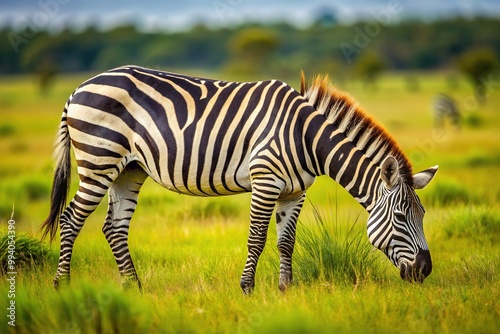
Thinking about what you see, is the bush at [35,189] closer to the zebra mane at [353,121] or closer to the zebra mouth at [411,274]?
the zebra mane at [353,121]

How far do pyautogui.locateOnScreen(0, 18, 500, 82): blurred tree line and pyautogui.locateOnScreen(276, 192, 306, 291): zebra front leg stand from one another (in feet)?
229

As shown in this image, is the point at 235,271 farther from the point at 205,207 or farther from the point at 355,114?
the point at 205,207

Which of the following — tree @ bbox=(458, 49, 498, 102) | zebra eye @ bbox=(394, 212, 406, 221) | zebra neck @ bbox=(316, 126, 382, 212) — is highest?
tree @ bbox=(458, 49, 498, 102)

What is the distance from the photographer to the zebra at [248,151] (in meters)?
6.80

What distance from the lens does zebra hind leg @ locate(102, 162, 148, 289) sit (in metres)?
7.64

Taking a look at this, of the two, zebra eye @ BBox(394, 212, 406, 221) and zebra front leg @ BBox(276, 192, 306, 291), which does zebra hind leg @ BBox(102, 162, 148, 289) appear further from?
zebra eye @ BBox(394, 212, 406, 221)

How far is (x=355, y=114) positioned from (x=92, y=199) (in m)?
3.01

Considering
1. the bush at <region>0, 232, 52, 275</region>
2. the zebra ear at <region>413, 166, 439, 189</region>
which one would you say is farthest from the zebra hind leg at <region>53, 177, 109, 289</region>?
the zebra ear at <region>413, 166, 439, 189</region>

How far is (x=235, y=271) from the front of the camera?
7.79m

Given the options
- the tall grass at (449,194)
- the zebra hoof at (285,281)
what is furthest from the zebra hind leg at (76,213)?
the tall grass at (449,194)

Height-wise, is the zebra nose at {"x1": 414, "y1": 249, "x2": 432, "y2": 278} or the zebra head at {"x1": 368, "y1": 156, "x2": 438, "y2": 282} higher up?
the zebra head at {"x1": 368, "y1": 156, "x2": 438, "y2": 282}

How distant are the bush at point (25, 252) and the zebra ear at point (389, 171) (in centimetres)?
407

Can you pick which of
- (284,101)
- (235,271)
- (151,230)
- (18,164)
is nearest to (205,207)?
(151,230)

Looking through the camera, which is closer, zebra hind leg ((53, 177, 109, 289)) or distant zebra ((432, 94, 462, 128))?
zebra hind leg ((53, 177, 109, 289))
